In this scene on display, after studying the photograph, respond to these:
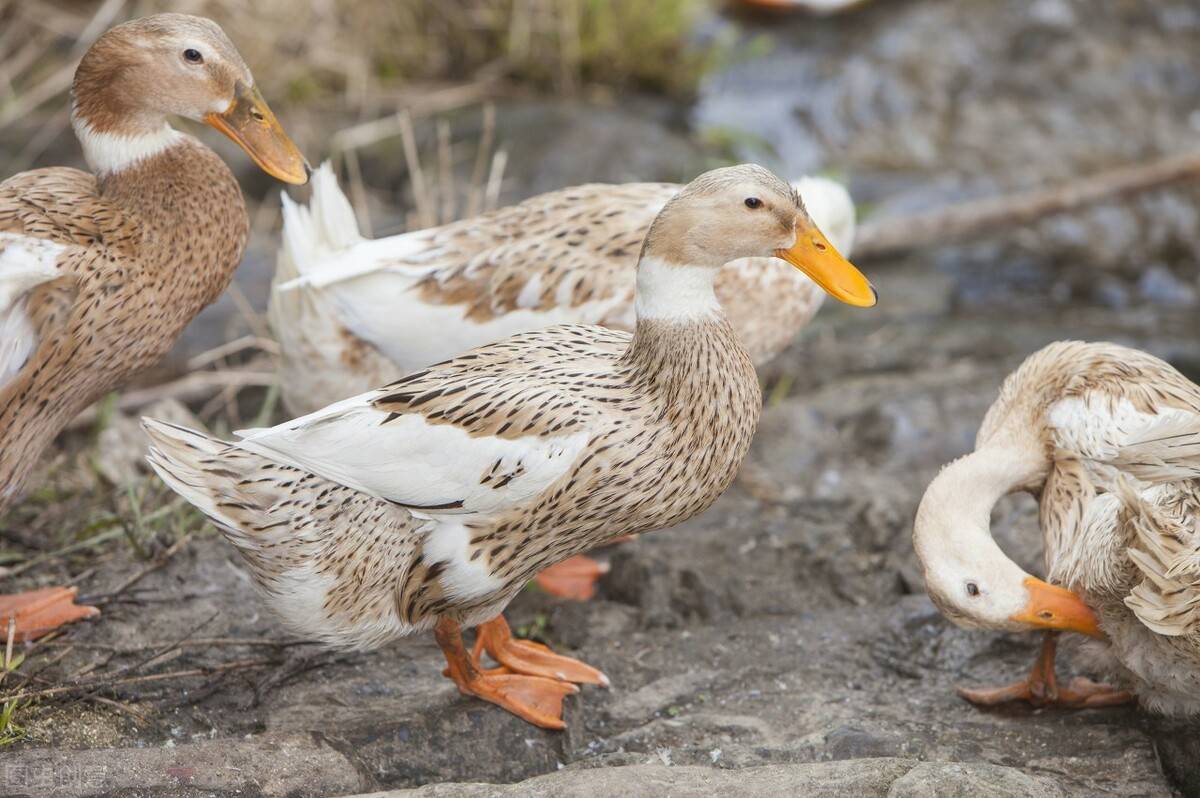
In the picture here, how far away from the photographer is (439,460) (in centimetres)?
330

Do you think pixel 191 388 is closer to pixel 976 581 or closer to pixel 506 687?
A: pixel 506 687

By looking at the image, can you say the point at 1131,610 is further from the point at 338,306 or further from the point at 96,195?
the point at 96,195

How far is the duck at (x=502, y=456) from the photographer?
10.7 feet

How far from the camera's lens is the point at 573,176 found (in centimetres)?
723

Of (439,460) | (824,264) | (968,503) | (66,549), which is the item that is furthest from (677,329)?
(66,549)

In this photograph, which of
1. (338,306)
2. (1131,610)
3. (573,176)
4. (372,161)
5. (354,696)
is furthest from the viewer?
(372,161)

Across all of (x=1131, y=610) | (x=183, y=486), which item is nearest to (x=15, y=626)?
(x=183, y=486)

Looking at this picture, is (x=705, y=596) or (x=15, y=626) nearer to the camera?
(x=15, y=626)

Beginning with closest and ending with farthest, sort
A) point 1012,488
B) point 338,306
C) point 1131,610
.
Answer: point 1131,610
point 1012,488
point 338,306

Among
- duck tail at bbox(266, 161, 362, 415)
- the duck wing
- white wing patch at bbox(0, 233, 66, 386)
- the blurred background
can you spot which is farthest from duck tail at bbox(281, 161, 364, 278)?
the blurred background

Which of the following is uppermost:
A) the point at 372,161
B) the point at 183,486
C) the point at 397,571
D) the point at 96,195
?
the point at 96,195

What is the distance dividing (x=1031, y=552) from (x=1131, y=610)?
0.97 meters

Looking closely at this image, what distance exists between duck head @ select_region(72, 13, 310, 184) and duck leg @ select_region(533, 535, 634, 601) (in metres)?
1.56

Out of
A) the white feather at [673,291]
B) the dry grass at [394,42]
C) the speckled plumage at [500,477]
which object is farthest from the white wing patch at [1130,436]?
the dry grass at [394,42]
